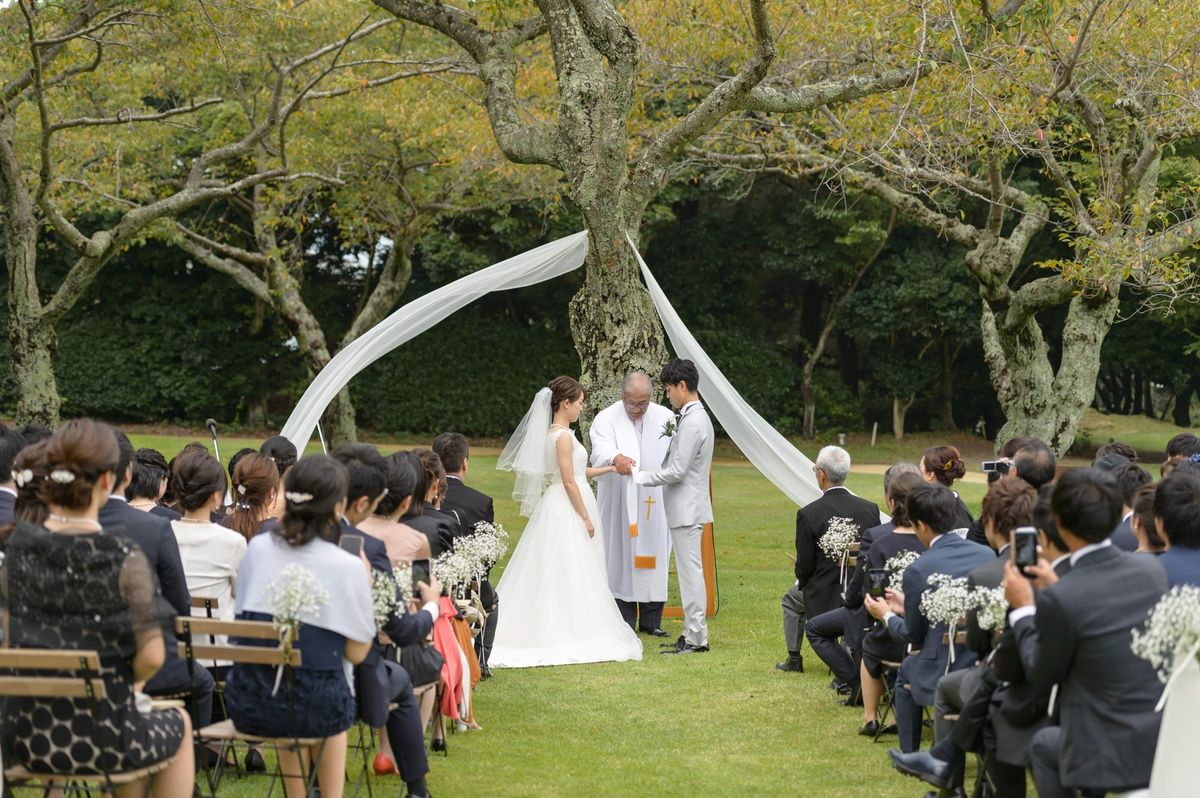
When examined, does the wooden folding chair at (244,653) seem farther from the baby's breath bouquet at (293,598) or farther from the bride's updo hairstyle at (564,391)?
the bride's updo hairstyle at (564,391)

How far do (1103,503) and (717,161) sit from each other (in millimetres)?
13448

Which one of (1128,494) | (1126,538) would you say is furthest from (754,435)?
(1126,538)

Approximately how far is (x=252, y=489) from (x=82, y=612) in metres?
1.86

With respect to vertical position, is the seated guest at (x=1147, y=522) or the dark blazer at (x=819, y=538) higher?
the seated guest at (x=1147, y=522)

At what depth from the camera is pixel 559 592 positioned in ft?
29.2

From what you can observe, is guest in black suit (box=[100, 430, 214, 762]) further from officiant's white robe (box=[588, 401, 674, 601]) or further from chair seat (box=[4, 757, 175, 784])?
officiant's white robe (box=[588, 401, 674, 601])

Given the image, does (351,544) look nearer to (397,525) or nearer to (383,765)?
(397,525)

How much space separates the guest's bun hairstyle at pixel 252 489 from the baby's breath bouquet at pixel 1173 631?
3.74 metres

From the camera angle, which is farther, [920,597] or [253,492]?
[253,492]

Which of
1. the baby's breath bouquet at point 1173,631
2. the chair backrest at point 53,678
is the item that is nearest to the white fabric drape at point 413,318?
the chair backrest at point 53,678

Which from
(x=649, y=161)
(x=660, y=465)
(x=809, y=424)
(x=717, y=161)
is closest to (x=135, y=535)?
(x=660, y=465)

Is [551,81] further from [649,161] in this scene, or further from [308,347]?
[649,161]

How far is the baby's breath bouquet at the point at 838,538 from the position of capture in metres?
7.27

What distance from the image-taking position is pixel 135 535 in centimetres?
455
